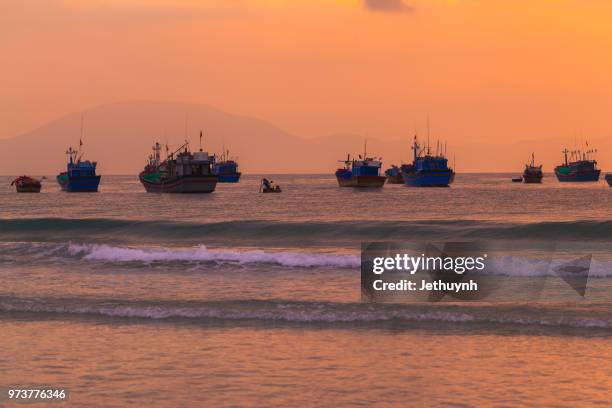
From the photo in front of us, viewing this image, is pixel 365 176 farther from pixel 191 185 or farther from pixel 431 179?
pixel 191 185

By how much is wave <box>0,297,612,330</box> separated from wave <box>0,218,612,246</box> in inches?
1045

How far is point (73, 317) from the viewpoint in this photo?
21625mm

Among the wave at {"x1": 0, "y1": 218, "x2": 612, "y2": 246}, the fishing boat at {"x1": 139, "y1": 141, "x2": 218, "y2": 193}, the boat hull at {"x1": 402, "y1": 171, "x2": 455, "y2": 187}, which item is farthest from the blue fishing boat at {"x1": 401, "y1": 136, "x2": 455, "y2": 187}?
the wave at {"x1": 0, "y1": 218, "x2": 612, "y2": 246}

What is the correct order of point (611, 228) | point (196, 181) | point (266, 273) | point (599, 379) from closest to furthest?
point (599, 379)
point (266, 273)
point (611, 228)
point (196, 181)

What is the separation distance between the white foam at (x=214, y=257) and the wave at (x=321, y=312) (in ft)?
34.7

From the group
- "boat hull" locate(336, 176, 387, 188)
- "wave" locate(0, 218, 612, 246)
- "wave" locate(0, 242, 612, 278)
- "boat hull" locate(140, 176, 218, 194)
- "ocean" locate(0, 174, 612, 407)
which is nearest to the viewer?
"ocean" locate(0, 174, 612, 407)

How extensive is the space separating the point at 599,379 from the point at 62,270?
908 inches

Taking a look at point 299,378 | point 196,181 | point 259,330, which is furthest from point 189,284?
point 196,181

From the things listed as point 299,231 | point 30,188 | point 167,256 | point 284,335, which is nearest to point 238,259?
point 167,256

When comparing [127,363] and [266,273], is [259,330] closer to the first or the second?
[127,363]

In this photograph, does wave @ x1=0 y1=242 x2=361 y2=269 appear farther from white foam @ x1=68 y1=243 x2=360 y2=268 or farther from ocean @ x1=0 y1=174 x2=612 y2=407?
ocean @ x1=0 y1=174 x2=612 y2=407

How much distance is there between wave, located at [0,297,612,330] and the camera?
66.8ft

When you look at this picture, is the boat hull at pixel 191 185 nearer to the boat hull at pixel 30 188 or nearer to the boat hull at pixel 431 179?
the boat hull at pixel 30 188

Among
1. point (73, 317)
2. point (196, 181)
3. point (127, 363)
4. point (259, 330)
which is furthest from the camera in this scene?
point (196, 181)
